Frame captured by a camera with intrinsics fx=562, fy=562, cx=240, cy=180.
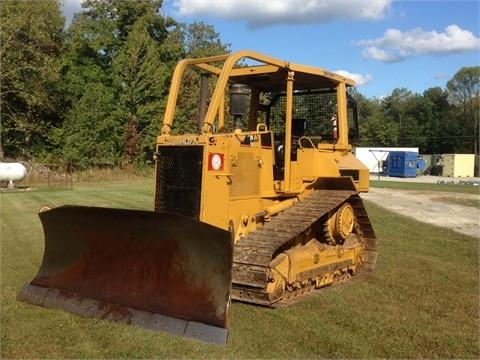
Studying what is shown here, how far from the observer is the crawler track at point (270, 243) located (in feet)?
19.8

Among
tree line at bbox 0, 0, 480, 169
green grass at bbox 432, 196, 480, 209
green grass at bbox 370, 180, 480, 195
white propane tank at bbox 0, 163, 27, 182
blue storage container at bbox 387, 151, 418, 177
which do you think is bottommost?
green grass at bbox 432, 196, 480, 209

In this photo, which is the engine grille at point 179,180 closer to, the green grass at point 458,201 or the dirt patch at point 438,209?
the dirt patch at point 438,209

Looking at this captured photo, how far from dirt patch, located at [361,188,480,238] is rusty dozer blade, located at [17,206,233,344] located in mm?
8834

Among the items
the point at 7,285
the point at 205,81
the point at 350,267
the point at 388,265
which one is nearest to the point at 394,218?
the point at 388,265

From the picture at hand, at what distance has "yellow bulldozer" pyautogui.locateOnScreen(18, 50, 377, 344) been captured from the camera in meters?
5.62

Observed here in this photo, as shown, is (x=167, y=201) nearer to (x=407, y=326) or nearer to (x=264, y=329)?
(x=264, y=329)

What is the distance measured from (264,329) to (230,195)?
1.68 m

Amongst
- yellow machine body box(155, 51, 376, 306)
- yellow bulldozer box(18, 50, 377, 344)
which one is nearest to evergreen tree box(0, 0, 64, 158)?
yellow machine body box(155, 51, 376, 306)

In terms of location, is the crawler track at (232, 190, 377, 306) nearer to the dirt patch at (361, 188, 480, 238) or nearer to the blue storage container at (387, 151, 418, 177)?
the dirt patch at (361, 188, 480, 238)

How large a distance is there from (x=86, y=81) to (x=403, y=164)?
28.0m

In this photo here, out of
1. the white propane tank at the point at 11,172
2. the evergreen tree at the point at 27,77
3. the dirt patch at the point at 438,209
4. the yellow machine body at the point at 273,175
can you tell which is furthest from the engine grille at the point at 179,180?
the evergreen tree at the point at 27,77

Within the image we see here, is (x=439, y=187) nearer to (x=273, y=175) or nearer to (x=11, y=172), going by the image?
(x=11, y=172)

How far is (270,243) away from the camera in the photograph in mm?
6332

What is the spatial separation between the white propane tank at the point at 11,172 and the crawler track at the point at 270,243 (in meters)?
21.6
